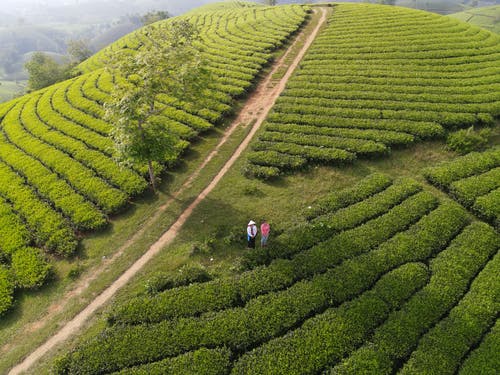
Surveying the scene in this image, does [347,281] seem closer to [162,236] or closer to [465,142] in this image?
[162,236]

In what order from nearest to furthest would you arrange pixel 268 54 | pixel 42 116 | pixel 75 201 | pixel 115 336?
pixel 115 336
pixel 75 201
pixel 42 116
pixel 268 54

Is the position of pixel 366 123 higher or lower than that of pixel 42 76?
lower

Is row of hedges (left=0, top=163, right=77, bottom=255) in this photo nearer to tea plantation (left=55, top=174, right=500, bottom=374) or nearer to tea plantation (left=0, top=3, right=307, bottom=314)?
tea plantation (left=0, top=3, right=307, bottom=314)

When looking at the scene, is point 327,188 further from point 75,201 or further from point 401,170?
point 75,201

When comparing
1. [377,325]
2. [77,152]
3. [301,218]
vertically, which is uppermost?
[77,152]

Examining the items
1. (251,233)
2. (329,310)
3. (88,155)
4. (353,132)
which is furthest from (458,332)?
(88,155)

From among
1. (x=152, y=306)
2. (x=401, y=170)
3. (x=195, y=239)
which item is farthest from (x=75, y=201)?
(x=401, y=170)

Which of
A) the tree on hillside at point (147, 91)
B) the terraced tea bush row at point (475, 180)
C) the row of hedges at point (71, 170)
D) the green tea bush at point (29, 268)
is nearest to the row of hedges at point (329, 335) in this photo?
the terraced tea bush row at point (475, 180)
